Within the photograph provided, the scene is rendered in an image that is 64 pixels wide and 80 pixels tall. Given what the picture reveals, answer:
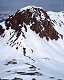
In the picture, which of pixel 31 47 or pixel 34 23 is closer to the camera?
pixel 31 47

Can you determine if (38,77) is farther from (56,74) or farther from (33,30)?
(33,30)

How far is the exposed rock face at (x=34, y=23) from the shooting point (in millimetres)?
105188

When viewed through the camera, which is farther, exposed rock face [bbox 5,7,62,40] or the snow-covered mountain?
exposed rock face [bbox 5,7,62,40]

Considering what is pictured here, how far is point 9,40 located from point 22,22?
32.0ft

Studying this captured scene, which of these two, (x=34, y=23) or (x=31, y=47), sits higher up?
(x=34, y=23)

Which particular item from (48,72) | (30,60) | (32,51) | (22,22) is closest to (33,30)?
(22,22)

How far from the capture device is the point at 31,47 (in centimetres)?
9769

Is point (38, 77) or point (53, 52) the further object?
point (53, 52)

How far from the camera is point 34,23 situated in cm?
10688

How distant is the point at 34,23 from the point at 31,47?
12.0 m

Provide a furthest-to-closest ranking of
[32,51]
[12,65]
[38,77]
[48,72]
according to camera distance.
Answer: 1. [32,51]
2. [12,65]
3. [48,72]
4. [38,77]

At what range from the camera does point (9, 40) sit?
9938 centimetres

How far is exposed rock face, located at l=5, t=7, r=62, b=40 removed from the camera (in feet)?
345

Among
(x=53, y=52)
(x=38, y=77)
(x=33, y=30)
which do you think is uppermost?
(x=33, y=30)
